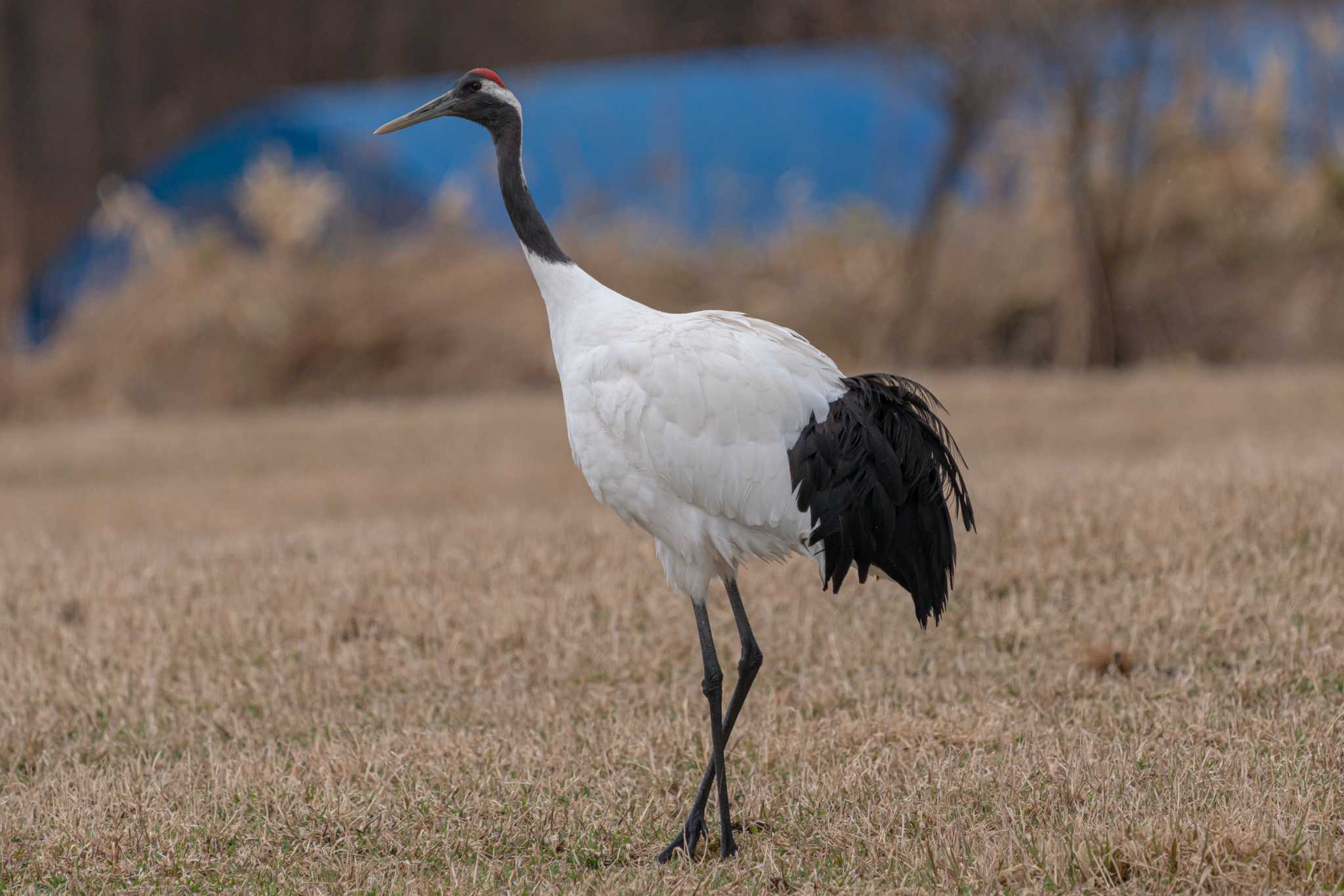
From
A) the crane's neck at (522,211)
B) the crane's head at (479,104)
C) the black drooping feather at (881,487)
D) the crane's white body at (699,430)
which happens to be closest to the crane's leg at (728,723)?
the crane's white body at (699,430)

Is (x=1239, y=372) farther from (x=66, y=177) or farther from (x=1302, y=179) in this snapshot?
(x=66, y=177)

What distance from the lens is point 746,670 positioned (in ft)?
13.1

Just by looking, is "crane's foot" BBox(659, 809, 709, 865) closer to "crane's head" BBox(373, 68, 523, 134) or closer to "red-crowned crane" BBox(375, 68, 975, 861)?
"red-crowned crane" BBox(375, 68, 975, 861)

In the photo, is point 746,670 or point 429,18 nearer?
point 746,670

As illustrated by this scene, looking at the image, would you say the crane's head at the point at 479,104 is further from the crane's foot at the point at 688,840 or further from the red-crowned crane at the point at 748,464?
the crane's foot at the point at 688,840

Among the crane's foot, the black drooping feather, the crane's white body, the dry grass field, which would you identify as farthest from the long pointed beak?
the crane's foot

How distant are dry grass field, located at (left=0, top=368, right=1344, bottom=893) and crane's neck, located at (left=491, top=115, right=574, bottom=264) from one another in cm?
146

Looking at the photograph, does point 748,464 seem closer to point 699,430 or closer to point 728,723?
point 699,430

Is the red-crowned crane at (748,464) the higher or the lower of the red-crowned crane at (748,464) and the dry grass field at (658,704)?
the higher

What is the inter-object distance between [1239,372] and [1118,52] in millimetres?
2845

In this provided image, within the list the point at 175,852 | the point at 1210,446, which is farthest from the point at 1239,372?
the point at 175,852

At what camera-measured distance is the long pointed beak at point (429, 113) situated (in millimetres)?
4535

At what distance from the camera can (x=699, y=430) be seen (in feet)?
12.8

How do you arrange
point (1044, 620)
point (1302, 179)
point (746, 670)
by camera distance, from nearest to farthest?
point (746, 670) → point (1044, 620) → point (1302, 179)
